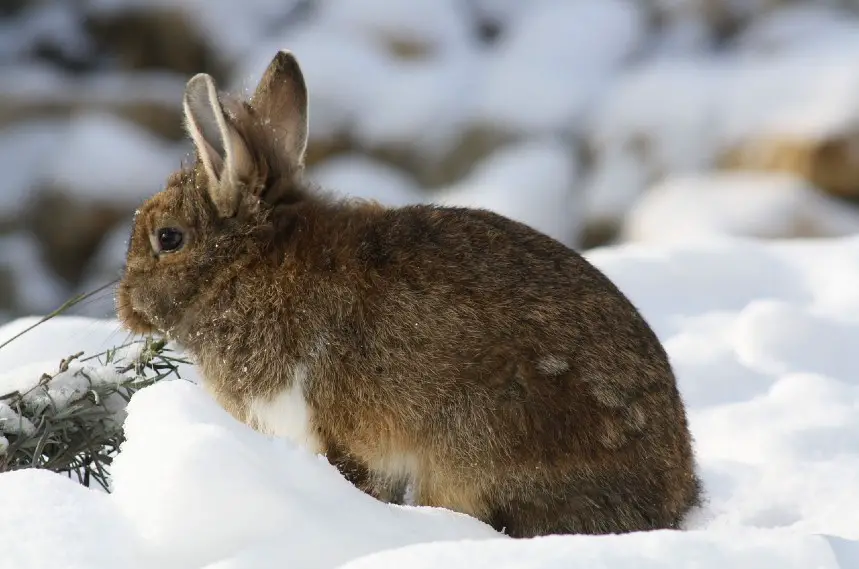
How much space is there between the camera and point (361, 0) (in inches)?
439

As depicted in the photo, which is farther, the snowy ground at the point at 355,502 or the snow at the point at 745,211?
the snow at the point at 745,211

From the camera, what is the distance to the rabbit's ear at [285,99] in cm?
297

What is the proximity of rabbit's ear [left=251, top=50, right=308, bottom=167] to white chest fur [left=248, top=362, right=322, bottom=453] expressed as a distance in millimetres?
766

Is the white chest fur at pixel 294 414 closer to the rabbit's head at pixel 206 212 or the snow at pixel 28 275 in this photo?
the rabbit's head at pixel 206 212

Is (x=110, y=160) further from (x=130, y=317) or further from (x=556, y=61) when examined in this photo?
(x=130, y=317)

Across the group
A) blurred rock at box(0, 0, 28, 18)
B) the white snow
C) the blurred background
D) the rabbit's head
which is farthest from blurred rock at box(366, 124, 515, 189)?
the rabbit's head

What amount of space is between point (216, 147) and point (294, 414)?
75 cm

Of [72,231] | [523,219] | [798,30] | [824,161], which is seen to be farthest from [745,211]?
[72,231]

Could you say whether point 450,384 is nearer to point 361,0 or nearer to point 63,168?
point 63,168

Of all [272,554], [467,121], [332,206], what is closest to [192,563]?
[272,554]

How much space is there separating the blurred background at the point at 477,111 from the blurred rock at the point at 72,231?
0.02 m


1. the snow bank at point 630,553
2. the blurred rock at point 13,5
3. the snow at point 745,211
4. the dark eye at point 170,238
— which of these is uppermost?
the blurred rock at point 13,5

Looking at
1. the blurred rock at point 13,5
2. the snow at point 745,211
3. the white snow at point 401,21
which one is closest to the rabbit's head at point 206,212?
the snow at point 745,211

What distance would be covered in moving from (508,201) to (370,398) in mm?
7192
